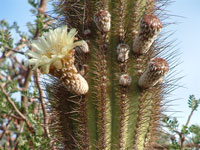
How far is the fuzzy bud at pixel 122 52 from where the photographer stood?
1876mm

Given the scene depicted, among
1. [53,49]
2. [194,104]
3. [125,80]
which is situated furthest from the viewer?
[194,104]

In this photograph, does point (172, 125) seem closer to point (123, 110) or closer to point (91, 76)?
point (123, 110)

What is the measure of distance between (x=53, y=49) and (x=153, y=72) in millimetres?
548

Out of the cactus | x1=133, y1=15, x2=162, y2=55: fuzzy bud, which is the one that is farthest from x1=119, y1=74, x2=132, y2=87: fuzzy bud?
x1=133, y1=15, x2=162, y2=55: fuzzy bud

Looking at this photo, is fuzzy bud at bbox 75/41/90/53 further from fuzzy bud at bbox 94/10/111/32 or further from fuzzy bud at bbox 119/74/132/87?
fuzzy bud at bbox 119/74/132/87

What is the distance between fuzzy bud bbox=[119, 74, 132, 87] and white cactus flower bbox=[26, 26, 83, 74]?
0.34 metres

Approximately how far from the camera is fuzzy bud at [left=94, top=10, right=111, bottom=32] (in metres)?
1.87

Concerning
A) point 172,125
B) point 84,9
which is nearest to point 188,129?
point 172,125

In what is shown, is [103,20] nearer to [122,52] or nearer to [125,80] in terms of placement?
[122,52]

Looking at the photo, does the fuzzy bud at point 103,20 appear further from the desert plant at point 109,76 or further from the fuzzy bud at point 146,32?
the fuzzy bud at point 146,32

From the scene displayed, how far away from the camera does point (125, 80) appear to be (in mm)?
1837

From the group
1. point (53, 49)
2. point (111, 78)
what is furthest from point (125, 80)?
point (53, 49)

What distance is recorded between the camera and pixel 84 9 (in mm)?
2014

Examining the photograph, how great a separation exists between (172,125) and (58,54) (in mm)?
892
